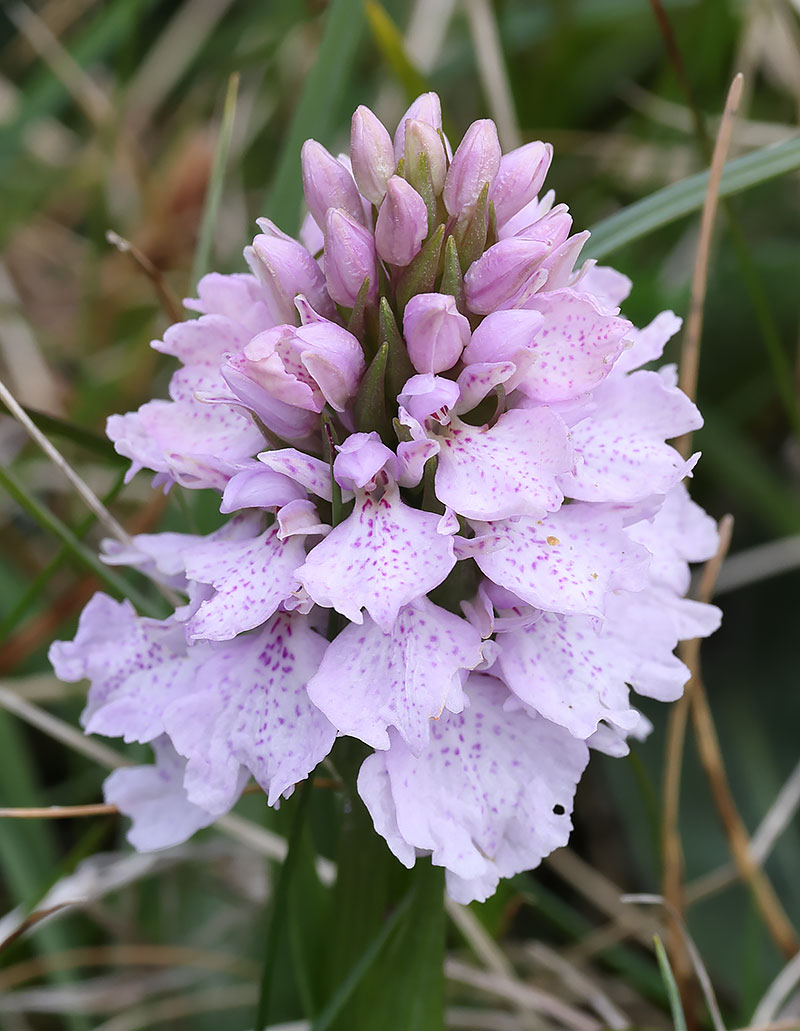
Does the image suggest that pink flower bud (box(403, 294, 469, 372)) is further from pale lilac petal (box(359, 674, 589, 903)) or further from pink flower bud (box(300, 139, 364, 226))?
pale lilac petal (box(359, 674, 589, 903))

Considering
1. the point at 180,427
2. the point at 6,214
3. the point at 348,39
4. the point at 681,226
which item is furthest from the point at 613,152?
the point at 180,427

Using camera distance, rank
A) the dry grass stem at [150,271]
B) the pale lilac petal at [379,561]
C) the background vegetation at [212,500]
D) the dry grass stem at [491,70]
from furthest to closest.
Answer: the dry grass stem at [491,70], the background vegetation at [212,500], the dry grass stem at [150,271], the pale lilac petal at [379,561]

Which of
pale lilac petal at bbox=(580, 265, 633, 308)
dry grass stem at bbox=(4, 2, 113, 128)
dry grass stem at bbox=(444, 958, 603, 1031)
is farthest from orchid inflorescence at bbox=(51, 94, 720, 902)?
dry grass stem at bbox=(4, 2, 113, 128)

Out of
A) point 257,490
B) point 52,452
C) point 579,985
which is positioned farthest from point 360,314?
point 579,985

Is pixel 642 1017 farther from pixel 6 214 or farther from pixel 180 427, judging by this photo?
pixel 6 214

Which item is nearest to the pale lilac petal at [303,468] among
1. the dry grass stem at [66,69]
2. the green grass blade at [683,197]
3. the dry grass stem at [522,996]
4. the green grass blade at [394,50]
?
the green grass blade at [683,197]

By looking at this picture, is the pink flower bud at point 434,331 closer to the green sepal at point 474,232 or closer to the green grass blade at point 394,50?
the green sepal at point 474,232

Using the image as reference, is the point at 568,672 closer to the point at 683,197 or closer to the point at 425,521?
the point at 425,521
